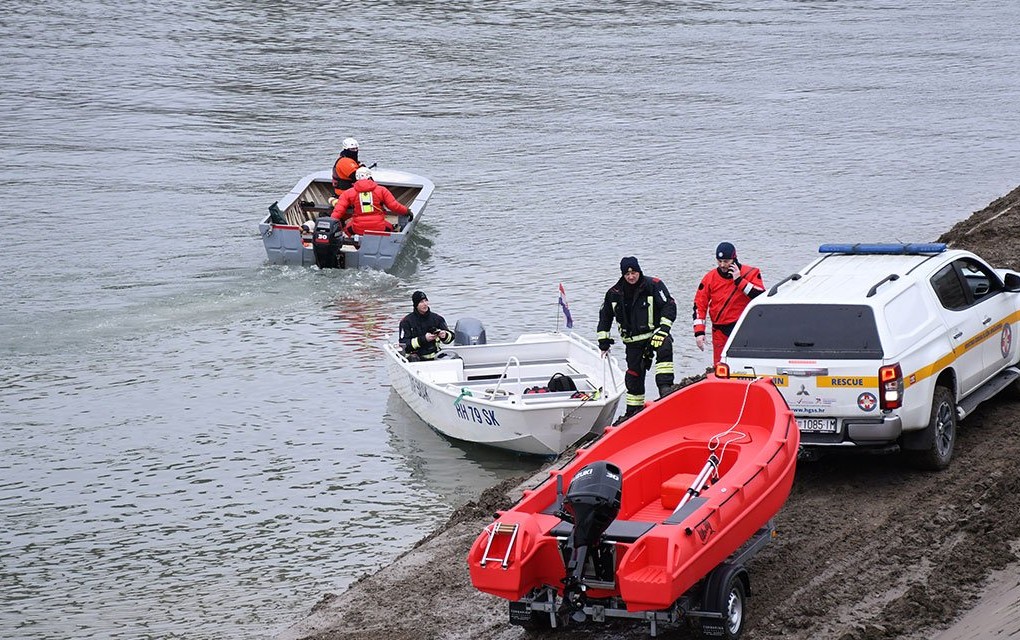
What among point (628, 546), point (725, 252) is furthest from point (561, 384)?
point (628, 546)

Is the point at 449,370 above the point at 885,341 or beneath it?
beneath

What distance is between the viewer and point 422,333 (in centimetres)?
1716

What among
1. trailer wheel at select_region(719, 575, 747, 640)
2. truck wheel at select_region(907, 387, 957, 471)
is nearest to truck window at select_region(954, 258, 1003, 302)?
truck wheel at select_region(907, 387, 957, 471)

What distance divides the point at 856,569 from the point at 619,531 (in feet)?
6.88

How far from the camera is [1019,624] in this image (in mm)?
8258

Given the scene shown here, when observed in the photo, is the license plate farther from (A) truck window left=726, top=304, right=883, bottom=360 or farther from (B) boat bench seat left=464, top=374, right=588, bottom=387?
(B) boat bench seat left=464, top=374, right=588, bottom=387

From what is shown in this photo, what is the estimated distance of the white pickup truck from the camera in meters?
10.6

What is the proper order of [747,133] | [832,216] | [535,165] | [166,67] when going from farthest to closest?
[166,67], [747,133], [535,165], [832,216]

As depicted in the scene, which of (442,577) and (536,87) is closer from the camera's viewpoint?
(442,577)

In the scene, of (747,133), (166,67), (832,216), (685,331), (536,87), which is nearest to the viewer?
(685,331)

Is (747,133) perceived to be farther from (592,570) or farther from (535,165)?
(592,570)

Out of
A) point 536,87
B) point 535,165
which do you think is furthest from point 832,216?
point 536,87

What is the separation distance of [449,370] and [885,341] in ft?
23.4

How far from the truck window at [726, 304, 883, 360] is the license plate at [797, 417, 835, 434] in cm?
51
